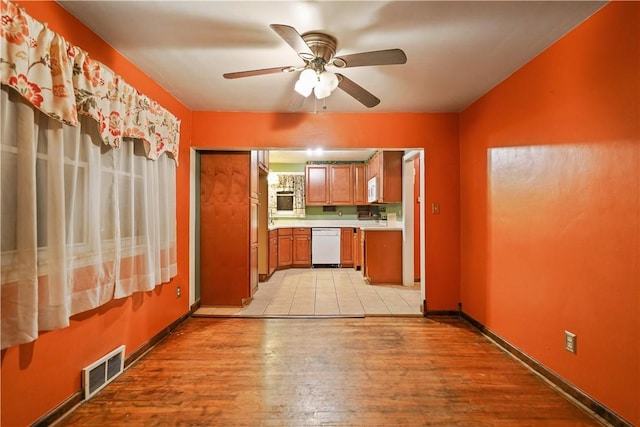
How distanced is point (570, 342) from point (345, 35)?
91.6 inches

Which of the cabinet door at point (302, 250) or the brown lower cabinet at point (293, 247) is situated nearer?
the brown lower cabinet at point (293, 247)

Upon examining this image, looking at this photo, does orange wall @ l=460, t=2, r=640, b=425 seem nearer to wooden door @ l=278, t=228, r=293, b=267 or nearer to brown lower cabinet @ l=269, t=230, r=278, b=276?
brown lower cabinet @ l=269, t=230, r=278, b=276

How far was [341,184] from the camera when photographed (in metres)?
6.07

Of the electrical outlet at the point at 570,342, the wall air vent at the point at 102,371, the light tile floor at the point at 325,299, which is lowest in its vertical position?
the light tile floor at the point at 325,299

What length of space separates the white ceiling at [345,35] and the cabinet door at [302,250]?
3.73 metres

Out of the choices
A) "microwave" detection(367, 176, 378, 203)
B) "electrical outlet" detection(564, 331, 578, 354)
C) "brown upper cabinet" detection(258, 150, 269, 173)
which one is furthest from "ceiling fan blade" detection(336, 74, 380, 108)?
"microwave" detection(367, 176, 378, 203)

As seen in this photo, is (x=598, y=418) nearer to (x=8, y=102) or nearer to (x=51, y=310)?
(x=51, y=310)

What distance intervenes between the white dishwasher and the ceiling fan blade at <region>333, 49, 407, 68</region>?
4.38m

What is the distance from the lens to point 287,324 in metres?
2.86

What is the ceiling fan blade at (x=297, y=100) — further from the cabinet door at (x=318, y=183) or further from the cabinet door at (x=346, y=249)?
the cabinet door at (x=346, y=249)

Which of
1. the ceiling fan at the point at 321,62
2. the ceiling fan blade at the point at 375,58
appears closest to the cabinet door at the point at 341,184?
the ceiling fan at the point at 321,62

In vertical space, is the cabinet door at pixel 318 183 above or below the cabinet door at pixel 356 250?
above

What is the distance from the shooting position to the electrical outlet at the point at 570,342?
169cm

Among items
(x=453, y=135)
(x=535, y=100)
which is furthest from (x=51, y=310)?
(x=453, y=135)
